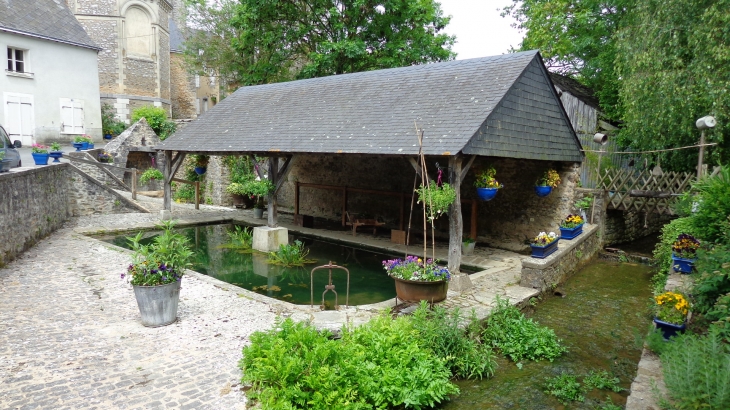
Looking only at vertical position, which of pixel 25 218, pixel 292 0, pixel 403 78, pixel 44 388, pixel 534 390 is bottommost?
pixel 534 390

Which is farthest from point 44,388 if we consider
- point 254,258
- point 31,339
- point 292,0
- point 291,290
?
point 292,0

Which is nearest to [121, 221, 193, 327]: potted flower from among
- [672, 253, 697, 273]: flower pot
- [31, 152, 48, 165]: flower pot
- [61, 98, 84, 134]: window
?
[672, 253, 697, 273]: flower pot

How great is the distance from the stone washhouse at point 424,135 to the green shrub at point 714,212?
262cm

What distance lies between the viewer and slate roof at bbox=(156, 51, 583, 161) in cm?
683

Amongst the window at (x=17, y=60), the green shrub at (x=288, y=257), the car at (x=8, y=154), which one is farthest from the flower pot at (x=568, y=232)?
the window at (x=17, y=60)

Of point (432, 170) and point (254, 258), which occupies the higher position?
point (432, 170)

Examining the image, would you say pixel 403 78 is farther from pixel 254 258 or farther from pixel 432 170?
pixel 254 258

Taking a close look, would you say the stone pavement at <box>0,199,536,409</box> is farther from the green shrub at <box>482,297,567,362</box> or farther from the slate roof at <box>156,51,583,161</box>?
the slate roof at <box>156,51,583,161</box>

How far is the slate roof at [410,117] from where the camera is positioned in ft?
22.4

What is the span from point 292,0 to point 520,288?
1362 centimetres

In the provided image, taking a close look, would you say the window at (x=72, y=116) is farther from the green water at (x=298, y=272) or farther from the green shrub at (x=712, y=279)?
the green shrub at (x=712, y=279)

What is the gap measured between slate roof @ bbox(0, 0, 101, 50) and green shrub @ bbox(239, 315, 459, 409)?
1774 centimetres

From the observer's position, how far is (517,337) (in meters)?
5.10

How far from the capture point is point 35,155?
34.3ft
